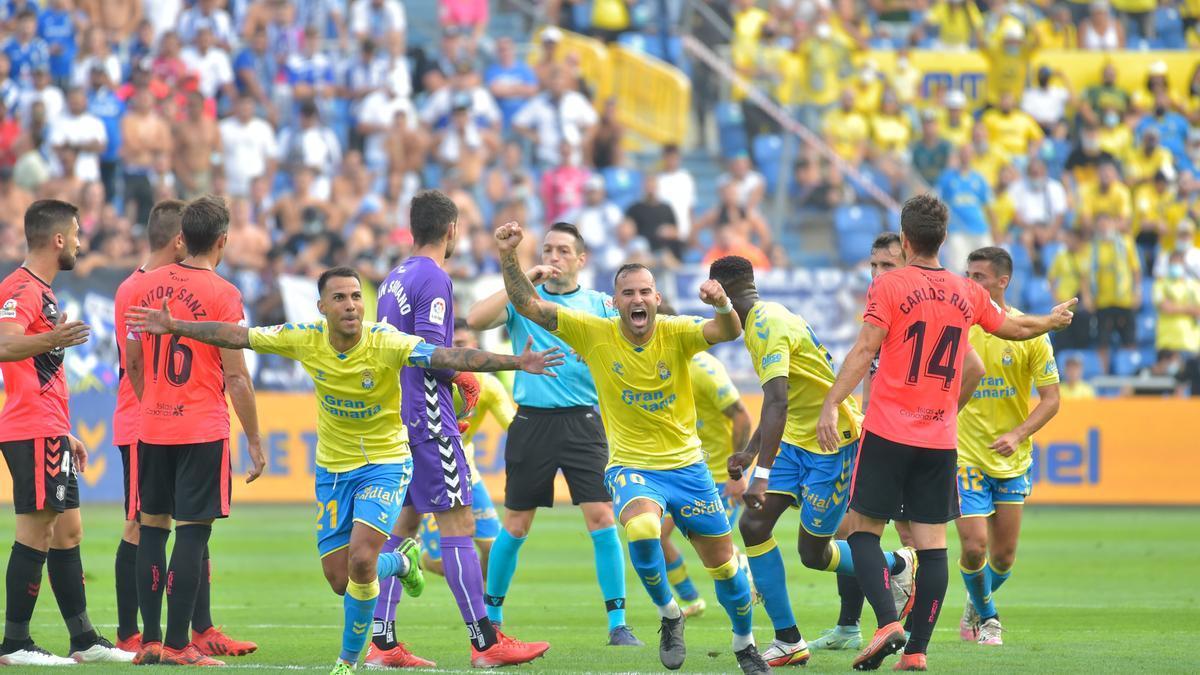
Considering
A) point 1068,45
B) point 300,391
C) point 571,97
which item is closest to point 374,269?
point 300,391

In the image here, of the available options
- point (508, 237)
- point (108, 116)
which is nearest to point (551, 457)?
point (508, 237)

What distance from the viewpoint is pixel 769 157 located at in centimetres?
2695

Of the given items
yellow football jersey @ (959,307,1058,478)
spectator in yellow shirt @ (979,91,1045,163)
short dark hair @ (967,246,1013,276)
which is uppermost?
spectator in yellow shirt @ (979,91,1045,163)

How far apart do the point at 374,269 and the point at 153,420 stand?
13.7 meters

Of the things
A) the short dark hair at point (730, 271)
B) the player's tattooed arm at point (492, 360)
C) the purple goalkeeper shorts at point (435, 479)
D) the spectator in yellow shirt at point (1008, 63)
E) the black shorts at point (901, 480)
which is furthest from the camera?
the spectator in yellow shirt at point (1008, 63)

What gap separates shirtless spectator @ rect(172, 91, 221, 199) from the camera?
80.7 ft

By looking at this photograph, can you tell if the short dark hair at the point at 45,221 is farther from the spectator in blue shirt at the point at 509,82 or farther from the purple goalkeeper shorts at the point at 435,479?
the spectator in blue shirt at the point at 509,82

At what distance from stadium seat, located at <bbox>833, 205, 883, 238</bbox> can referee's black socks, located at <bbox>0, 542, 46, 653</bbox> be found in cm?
1805

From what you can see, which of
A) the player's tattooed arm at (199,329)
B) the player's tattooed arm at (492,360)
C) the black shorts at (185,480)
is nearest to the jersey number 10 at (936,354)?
the player's tattooed arm at (492,360)

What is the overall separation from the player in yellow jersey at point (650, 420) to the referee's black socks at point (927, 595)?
0.96m

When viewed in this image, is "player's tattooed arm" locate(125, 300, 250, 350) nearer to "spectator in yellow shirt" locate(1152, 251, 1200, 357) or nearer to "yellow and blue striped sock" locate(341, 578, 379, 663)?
"yellow and blue striped sock" locate(341, 578, 379, 663)

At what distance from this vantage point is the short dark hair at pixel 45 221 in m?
9.88

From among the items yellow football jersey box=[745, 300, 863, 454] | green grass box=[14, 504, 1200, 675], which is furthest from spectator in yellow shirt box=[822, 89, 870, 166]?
yellow football jersey box=[745, 300, 863, 454]

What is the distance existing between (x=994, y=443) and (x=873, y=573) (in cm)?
212
